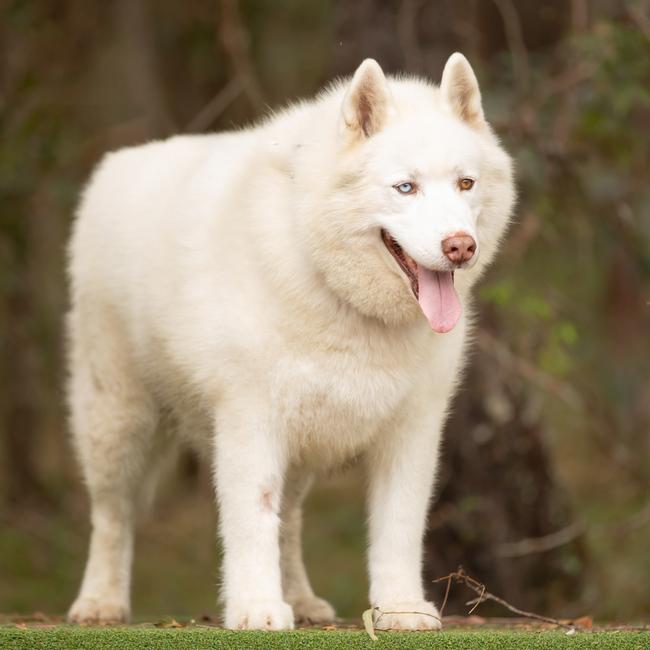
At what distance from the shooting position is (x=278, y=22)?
14859 millimetres

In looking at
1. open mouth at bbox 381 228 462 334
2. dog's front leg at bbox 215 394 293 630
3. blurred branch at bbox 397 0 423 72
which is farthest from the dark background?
dog's front leg at bbox 215 394 293 630

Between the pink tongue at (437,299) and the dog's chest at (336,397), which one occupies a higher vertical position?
the pink tongue at (437,299)

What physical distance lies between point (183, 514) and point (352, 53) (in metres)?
6.94

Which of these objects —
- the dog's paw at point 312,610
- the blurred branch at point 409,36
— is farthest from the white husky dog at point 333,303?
the blurred branch at point 409,36

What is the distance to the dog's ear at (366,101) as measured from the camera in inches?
199

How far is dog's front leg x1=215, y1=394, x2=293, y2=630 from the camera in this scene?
5051mm

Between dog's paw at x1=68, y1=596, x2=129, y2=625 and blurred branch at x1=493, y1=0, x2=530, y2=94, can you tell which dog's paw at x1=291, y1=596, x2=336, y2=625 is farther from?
blurred branch at x1=493, y1=0, x2=530, y2=94

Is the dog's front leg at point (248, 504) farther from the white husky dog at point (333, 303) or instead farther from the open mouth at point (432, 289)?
the open mouth at point (432, 289)

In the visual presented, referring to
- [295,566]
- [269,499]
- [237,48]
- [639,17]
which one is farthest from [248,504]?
[237,48]

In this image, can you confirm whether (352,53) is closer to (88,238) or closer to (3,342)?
(88,238)

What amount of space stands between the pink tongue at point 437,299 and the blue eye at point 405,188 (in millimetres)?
281

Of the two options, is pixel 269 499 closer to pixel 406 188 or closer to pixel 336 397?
pixel 336 397

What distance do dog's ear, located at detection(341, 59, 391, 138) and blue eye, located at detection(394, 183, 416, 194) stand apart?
30 cm

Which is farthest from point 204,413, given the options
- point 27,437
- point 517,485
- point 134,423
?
point 27,437
